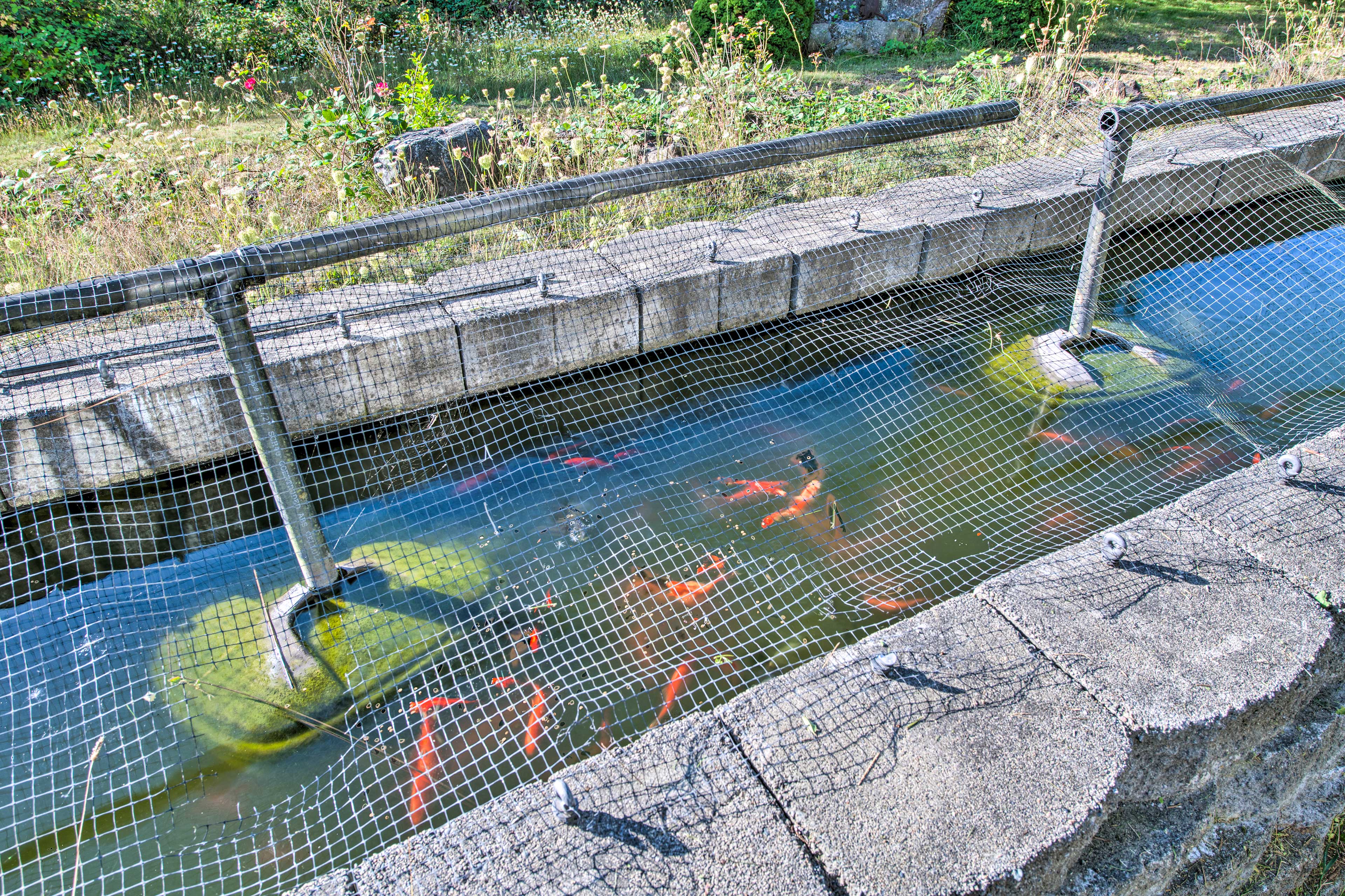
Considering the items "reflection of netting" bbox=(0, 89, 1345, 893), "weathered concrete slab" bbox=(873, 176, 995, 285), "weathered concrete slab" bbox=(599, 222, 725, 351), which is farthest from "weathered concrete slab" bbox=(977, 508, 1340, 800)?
"weathered concrete slab" bbox=(873, 176, 995, 285)

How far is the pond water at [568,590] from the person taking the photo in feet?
9.27

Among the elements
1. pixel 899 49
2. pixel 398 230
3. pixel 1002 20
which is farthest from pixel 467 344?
pixel 1002 20

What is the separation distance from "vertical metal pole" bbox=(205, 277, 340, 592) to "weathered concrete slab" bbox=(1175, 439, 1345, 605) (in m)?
3.13

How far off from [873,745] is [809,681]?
0.81 feet

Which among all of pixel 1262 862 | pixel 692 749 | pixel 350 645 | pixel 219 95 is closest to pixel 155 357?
pixel 350 645

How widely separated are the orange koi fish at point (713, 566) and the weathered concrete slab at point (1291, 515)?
1717mm

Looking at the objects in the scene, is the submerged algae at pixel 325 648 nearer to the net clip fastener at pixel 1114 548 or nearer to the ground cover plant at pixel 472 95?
the ground cover plant at pixel 472 95

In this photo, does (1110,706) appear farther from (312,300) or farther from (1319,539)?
(312,300)

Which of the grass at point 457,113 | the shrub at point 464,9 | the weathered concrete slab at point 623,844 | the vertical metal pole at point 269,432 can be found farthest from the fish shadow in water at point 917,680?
the shrub at point 464,9

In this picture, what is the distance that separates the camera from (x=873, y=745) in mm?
A: 2086

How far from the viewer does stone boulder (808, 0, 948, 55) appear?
11.2 meters

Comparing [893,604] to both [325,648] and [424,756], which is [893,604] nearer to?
[424,756]

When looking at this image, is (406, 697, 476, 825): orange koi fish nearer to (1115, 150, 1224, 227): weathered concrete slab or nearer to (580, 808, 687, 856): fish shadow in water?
(580, 808, 687, 856): fish shadow in water

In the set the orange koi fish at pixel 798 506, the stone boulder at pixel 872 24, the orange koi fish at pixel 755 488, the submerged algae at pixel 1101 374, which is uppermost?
the stone boulder at pixel 872 24
